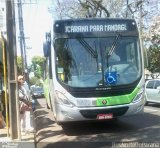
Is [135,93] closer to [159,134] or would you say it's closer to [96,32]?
[159,134]

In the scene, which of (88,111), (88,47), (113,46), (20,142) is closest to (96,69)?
(88,47)

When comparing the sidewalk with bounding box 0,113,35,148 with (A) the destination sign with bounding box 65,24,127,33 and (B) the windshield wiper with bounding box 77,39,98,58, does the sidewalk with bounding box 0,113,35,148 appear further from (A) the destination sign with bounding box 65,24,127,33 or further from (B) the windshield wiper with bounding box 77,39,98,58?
(A) the destination sign with bounding box 65,24,127,33

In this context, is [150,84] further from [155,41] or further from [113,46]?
[155,41]

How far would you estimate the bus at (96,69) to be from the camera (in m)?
11.0

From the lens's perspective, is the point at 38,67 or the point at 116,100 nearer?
the point at 116,100

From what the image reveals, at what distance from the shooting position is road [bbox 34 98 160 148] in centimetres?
979

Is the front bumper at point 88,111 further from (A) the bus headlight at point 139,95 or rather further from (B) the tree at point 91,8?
(B) the tree at point 91,8

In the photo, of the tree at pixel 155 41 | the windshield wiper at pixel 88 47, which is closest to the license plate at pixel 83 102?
the windshield wiper at pixel 88 47

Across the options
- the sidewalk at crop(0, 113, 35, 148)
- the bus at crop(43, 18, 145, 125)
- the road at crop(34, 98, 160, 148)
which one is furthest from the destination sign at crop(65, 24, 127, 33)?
the sidewalk at crop(0, 113, 35, 148)

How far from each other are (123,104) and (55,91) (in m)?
1.96

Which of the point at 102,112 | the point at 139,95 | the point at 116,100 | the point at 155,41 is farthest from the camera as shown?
the point at 155,41

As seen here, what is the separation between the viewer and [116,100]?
439 inches

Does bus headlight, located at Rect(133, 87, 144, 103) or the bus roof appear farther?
the bus roof

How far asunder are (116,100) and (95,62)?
1.23 metres
